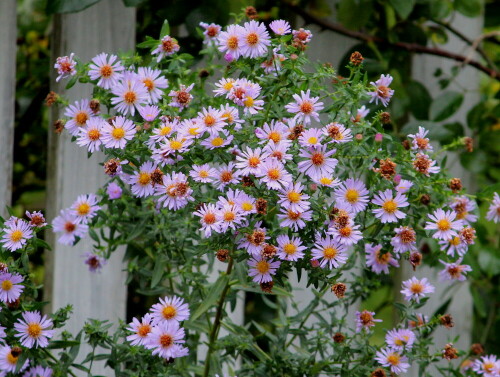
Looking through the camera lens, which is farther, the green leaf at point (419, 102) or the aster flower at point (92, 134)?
the green leaf at point (419, 102)

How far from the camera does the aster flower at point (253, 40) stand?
1274 mm

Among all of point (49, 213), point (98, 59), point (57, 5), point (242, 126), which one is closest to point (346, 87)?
point (242, 126)

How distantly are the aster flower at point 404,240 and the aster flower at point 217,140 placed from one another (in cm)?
30

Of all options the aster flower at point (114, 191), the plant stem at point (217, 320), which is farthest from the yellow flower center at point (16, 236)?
the plant stem at point (217, 320)

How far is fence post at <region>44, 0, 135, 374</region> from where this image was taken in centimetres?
178

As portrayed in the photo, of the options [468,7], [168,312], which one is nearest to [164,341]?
[168,312]

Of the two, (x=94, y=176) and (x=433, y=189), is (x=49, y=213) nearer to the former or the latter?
(x=94, y=176)

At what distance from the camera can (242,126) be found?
132cm

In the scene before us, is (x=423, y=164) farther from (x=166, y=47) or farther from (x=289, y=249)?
(x=166, y=47)

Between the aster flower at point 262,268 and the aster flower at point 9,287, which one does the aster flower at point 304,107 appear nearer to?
the aster flower at point 262,268

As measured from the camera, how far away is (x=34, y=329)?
129 cm

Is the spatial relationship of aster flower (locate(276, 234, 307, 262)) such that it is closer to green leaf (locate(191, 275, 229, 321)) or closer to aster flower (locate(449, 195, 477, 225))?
green leaf (locate(191, 275, 229, 321))

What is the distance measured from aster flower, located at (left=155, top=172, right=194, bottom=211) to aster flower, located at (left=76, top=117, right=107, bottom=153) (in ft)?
0.41

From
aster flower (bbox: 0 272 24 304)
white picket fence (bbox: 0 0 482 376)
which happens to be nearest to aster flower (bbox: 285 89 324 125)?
aster flower (bbox: 0 272 24 304)
